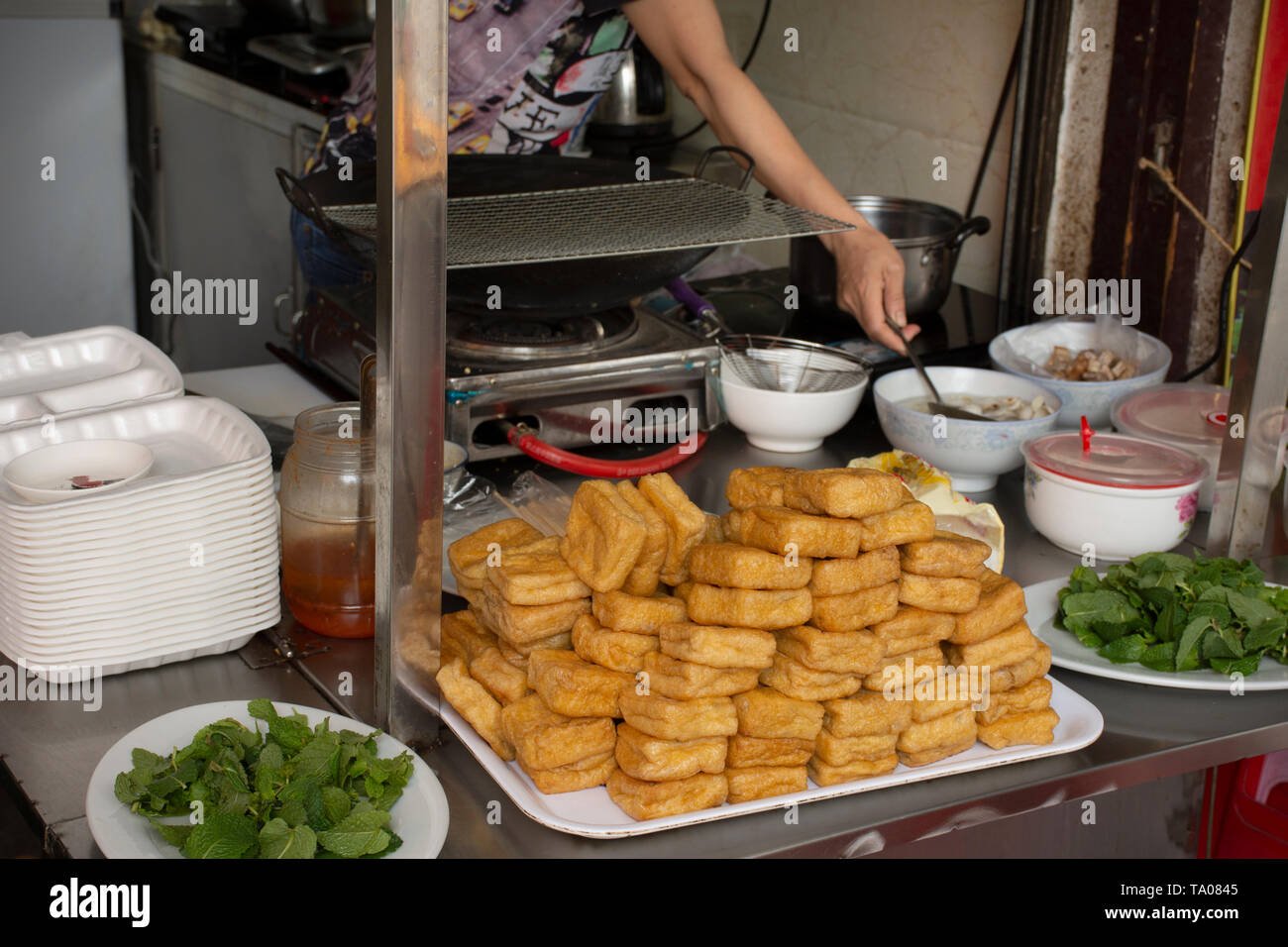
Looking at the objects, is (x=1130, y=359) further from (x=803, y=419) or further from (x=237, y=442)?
(x=237, y=442)

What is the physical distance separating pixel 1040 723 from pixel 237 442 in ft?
3.13

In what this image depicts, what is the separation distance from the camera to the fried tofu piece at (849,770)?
1304 millimetres

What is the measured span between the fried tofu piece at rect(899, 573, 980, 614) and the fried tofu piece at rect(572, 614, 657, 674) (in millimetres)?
261

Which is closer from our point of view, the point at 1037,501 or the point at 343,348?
the point at 1037,501

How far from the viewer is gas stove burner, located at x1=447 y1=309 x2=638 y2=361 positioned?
203 cm

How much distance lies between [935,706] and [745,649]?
0.22 m

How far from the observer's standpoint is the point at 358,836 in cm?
114

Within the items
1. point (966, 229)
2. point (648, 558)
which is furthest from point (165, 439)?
point (966, 229)

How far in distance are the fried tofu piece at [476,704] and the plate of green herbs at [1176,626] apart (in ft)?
2.23

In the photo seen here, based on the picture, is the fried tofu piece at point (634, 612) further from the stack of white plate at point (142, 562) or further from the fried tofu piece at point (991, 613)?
the stack of white plate at point (142, 562)

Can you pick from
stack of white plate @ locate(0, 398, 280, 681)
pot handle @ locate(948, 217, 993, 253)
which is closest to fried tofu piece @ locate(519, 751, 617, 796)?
stack of white plate @ locate(0, 398, 280, 681)

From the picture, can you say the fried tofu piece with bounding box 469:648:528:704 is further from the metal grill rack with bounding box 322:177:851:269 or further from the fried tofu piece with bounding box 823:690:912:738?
the metal grill rack with bounding box 322:177:851:269

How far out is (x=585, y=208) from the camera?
198cm
